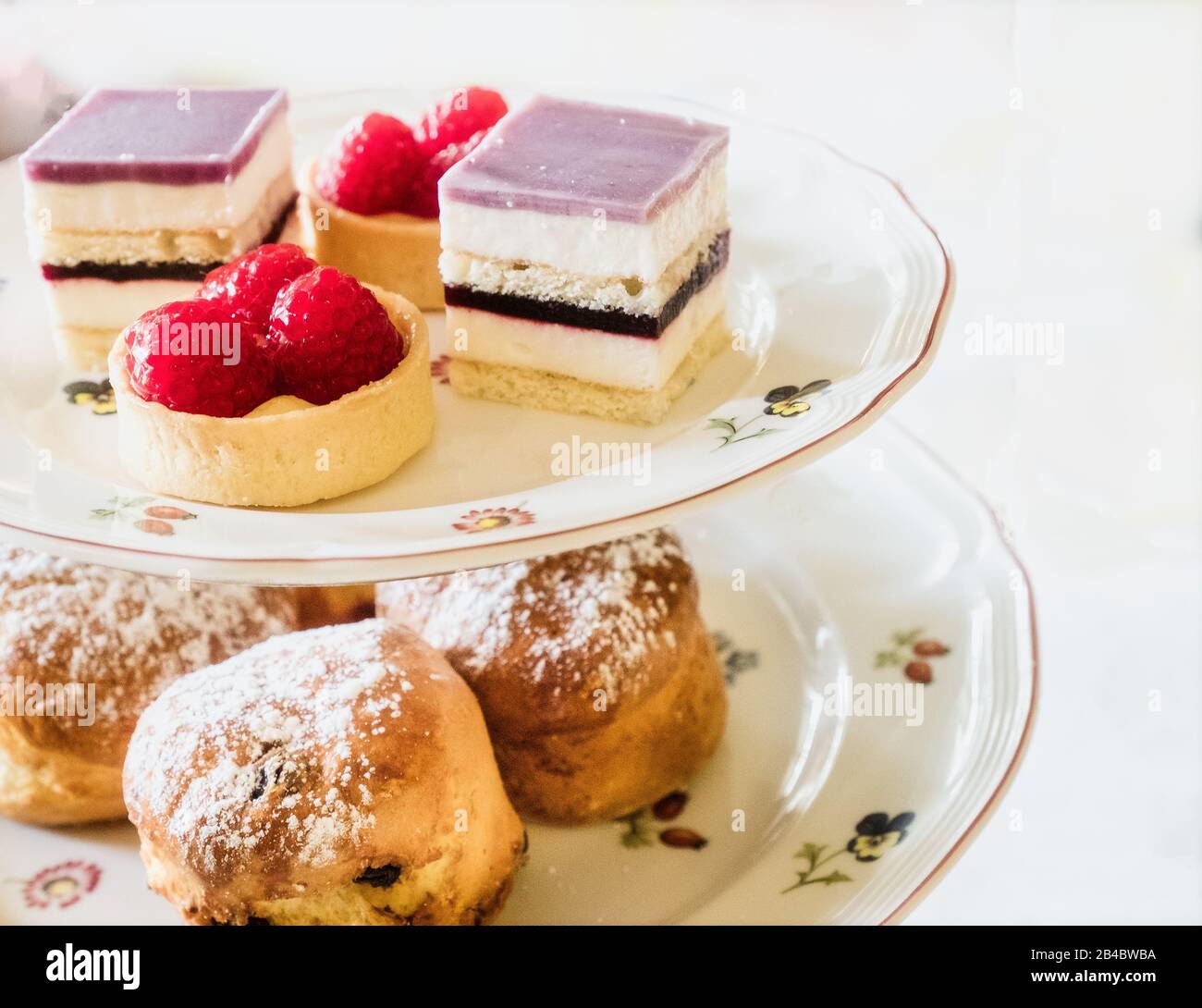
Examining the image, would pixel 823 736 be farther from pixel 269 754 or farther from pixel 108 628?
pixel 108 628

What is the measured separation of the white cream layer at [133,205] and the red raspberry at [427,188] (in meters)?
0.23

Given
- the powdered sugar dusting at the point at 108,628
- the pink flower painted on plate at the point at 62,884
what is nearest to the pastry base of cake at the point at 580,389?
the powdered sugar dusting at the point at 108,628

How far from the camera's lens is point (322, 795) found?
1052 mm

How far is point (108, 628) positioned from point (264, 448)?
11.4 inches

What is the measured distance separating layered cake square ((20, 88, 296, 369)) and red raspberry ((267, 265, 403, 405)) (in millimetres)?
233

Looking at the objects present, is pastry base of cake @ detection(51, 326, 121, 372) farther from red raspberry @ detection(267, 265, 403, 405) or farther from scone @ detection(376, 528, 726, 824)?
scone @ detection(376, 528, 726, 824)

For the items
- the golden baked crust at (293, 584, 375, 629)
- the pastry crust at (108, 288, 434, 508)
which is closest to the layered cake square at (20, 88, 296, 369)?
the pastry crust at (108, 288, 434, 508)

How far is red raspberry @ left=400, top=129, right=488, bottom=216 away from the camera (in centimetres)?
153

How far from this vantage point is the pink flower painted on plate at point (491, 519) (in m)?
1.04

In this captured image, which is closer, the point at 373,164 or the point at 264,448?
the point at 264,448

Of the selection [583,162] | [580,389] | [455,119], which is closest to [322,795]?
[580,389]

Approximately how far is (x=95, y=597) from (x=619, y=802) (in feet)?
1.82

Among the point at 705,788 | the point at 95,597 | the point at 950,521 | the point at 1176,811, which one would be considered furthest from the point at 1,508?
the point at 1176,811

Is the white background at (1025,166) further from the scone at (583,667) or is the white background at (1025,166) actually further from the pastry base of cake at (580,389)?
the pastry base of cake at (580,389)
